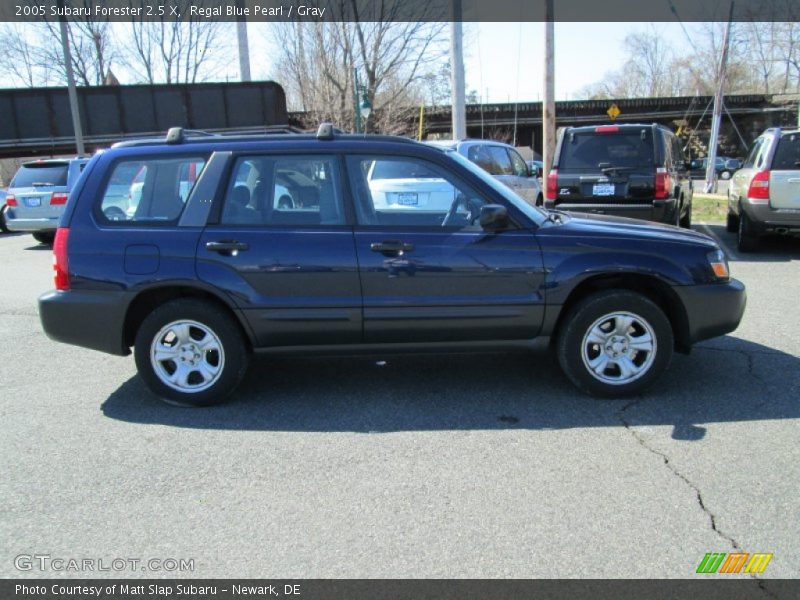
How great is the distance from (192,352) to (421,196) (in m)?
1.94

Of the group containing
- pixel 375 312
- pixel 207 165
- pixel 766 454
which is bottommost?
pixel 766 454

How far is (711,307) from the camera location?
4398 mm

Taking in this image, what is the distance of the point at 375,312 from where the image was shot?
4359 mm

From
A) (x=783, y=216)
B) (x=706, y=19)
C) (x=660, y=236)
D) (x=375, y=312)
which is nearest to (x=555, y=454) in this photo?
(x=375, y=312)

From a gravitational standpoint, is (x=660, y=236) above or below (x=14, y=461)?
above

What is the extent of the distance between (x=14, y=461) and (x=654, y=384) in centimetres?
415

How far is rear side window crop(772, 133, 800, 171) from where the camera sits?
9.03 meters

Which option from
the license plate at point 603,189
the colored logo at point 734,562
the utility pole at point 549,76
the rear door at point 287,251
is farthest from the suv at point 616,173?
the utility pole at point 549,76

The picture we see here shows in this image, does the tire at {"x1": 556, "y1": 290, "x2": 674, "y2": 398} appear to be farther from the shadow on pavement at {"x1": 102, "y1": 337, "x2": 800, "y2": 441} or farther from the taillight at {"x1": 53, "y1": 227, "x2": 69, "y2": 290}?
the taillight at {"x1": 53, "y1": 227, "x2": 69, "y2": 290}

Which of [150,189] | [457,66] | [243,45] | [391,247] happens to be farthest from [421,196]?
[243,45]

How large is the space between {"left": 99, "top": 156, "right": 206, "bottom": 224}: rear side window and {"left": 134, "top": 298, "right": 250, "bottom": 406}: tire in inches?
25.5

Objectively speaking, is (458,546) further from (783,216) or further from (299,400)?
(783,216)

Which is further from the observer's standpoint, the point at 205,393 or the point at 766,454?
the point at 205,393

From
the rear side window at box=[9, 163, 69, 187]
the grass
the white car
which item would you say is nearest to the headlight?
the white car
